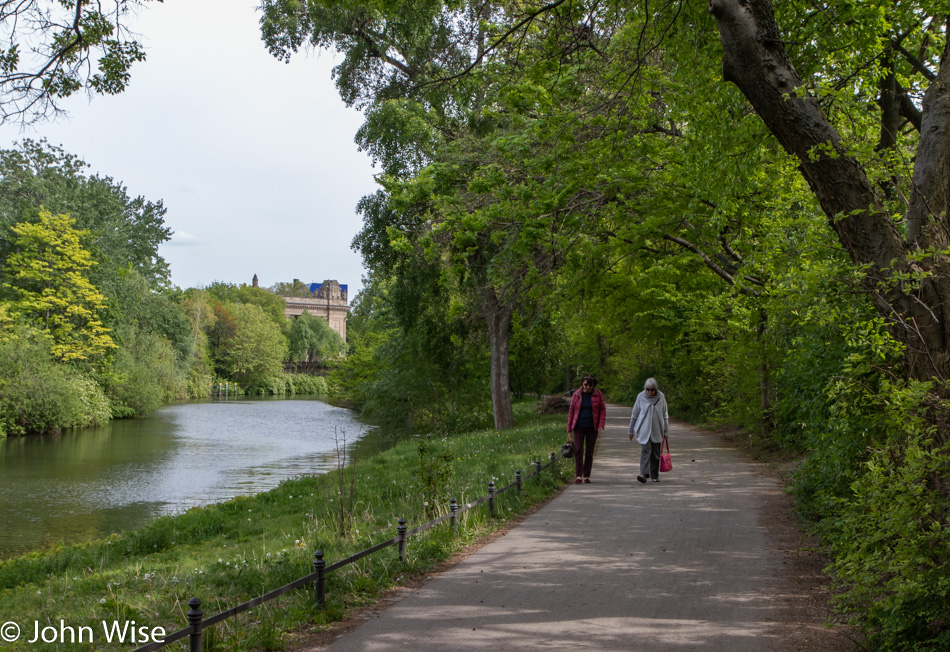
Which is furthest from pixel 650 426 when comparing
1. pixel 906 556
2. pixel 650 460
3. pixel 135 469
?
pixel 135 469

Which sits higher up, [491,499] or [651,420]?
[651,420]

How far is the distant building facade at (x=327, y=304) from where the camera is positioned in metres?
168

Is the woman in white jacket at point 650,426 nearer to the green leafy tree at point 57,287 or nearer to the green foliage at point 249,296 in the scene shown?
the green leafy tree at point 57,287

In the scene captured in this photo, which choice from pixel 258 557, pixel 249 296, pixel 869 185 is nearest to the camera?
pixel 869 185

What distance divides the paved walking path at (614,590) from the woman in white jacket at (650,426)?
1.60m

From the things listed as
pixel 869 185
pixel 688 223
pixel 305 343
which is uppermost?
pixel 305 343

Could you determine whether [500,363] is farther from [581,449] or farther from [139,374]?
[139,374]

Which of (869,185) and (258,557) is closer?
(869,185)

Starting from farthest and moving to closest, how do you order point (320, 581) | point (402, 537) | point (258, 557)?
point (258, 557), point (402, 537), point (320, 581)

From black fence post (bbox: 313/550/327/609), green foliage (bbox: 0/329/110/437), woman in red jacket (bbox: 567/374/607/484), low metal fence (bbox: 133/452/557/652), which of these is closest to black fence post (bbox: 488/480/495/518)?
low metal fence (bbox: 133/452/557/652)

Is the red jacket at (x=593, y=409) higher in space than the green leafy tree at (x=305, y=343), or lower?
lower

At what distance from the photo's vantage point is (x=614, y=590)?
6371 mm

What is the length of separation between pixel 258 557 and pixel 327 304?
166 meters

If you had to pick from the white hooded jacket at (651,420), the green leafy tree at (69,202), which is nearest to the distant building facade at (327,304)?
the green leafy tree at (69,202)
